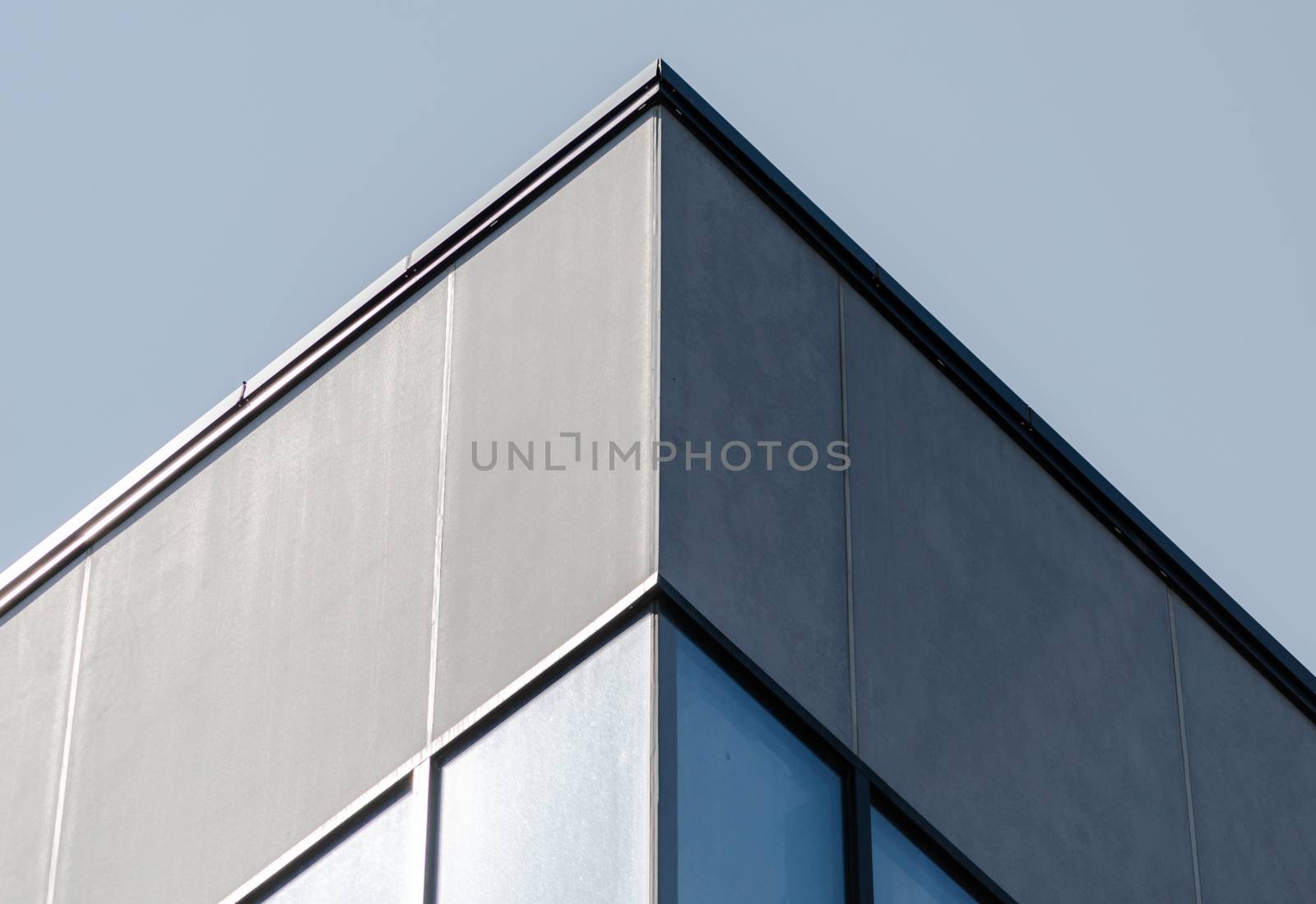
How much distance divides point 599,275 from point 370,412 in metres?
1.65

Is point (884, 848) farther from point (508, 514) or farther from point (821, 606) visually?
point (508, 514)

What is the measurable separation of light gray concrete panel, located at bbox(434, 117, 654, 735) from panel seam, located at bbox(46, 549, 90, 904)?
329 cm

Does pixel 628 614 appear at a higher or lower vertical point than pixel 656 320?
lower

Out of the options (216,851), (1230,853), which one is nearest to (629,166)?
(216,851)

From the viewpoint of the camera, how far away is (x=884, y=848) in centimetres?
1106

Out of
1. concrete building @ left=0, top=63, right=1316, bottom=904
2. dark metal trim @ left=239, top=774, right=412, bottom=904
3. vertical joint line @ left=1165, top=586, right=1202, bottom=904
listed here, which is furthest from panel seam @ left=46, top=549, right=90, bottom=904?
vertical joint line @ left=1165, top=586, right=1202, bottom=904

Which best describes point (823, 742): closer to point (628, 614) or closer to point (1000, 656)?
point (628, 614)

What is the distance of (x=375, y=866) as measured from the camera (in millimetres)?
10891

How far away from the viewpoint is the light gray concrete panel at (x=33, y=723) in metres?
13.2

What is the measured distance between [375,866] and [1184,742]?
5149mm

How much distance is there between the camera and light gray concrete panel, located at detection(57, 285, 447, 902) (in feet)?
37.4

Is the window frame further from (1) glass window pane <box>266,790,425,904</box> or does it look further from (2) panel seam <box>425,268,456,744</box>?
(2) panel seam <box>425,268,456,744</box>

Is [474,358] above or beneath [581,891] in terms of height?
above

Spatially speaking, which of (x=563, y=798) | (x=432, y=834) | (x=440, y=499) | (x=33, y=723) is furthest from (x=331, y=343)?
(x=563, y=798)
